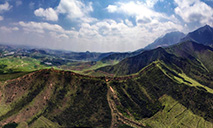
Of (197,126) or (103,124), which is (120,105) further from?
(197,126)

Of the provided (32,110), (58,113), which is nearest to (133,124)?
(58,113)

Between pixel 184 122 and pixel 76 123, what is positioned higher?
pixel 184 122

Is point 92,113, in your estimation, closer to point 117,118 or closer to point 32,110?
point 117,118

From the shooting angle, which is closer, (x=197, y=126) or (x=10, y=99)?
(x=197, y=126)

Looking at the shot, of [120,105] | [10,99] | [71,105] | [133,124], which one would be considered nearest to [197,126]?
[133,124]

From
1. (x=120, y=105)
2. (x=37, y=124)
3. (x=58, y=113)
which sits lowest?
(x=37, y=124)

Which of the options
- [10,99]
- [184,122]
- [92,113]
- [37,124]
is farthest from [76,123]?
[184,122]

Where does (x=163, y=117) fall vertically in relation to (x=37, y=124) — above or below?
above

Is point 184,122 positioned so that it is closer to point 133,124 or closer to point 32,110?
point 133,124

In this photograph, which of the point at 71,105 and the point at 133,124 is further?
the point at 71,105
